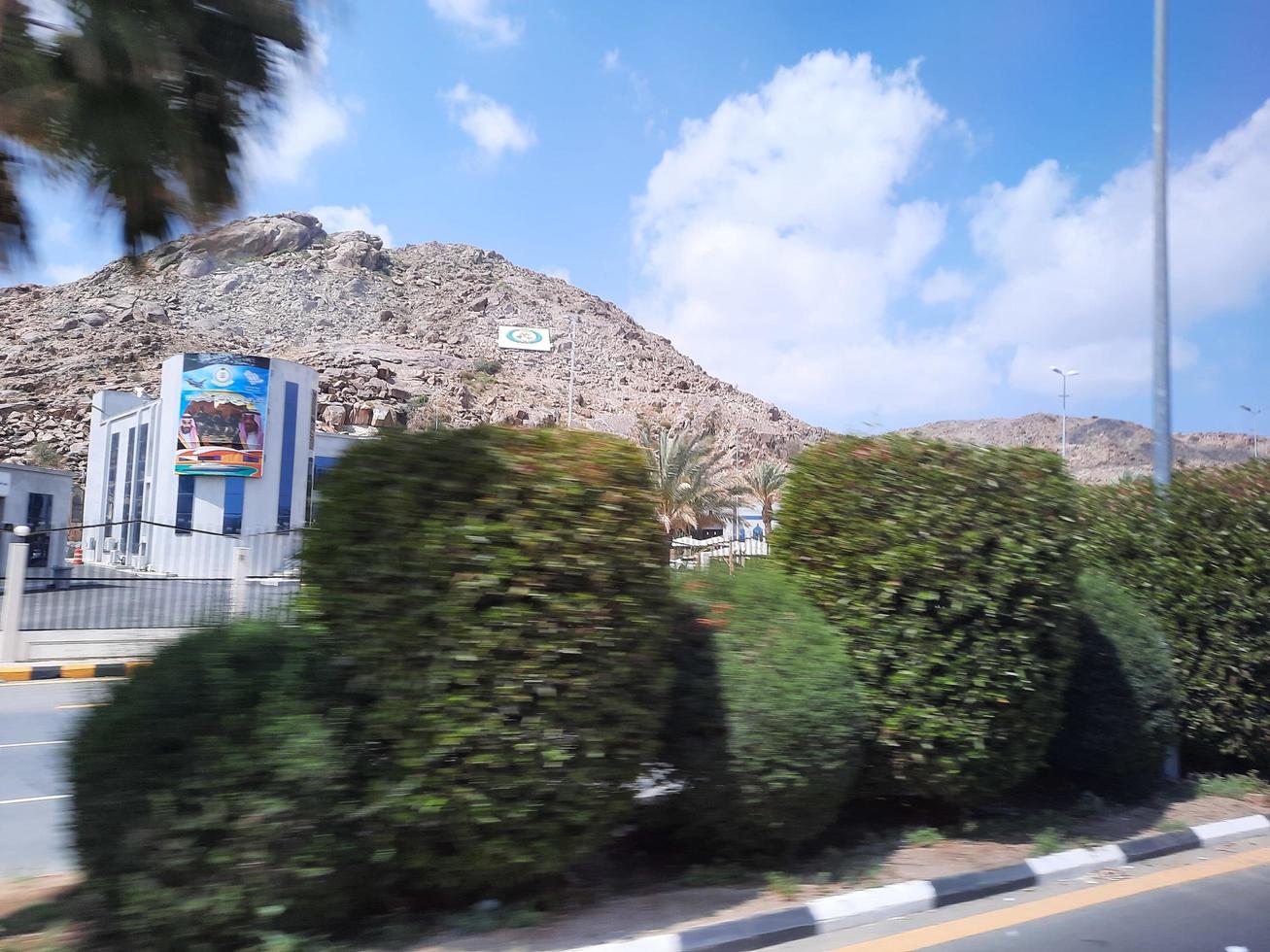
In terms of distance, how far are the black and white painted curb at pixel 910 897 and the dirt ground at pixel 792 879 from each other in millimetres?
107

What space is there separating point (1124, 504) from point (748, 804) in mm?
5196

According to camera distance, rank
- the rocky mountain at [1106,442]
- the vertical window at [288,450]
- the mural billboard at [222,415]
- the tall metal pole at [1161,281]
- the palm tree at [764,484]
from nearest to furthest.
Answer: the rocky mountain at [1106,442] → the tall metal pole at [1161,281] → the mural billboard at [222,415] → the palm tree at [764,484] → the vertical window at [288,450]

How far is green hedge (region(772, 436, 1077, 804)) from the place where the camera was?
5.66 m

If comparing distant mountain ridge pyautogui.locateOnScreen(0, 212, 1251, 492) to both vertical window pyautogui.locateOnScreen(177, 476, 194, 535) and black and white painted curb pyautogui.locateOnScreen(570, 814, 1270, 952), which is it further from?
black and white painted curb pyautogui.locateOnScreen(570, 814, 1270, 952)

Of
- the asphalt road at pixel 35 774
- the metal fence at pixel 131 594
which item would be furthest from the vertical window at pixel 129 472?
the asphalt road at pixel 35 774

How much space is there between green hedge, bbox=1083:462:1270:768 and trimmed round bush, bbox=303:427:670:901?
5.20 metres

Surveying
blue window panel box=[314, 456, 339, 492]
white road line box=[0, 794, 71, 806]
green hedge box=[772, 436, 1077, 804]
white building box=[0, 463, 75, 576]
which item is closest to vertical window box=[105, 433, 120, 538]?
white building box=[0, 463, 75, 576]

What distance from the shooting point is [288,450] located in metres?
42.4

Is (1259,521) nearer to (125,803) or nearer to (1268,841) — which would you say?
(1268,841)

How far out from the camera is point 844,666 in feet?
17.8

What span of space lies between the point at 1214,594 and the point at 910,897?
434 centimetres

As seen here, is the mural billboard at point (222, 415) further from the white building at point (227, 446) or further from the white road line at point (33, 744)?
the white road line at point (33, 744)

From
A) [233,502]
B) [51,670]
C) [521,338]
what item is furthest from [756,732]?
[521,338]

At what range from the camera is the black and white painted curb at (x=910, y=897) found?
441cm
